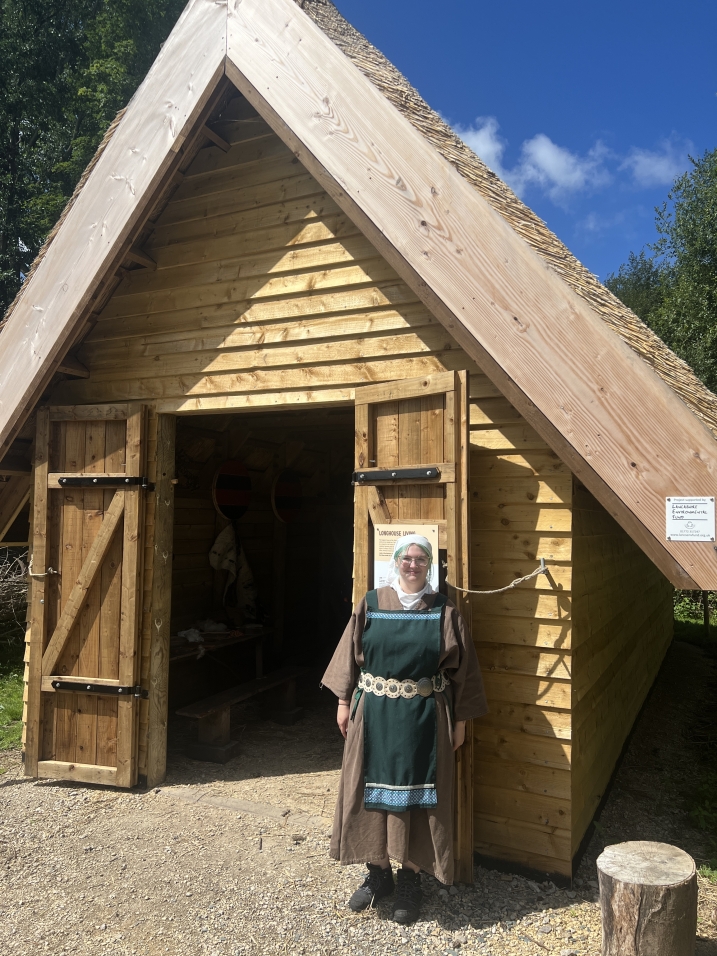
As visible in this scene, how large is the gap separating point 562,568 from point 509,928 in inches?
73.6

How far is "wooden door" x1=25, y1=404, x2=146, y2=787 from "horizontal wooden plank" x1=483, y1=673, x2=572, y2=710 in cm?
263

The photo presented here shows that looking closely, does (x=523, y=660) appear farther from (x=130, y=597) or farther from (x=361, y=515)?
(x=130, y=597)

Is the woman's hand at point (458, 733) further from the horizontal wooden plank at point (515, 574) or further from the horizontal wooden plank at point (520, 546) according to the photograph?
the horizontal wooden plank at point (520, 546)

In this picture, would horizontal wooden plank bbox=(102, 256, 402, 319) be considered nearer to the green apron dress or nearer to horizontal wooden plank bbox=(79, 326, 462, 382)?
horizontal wooden plank bbox=(79, 326, 462, 382)

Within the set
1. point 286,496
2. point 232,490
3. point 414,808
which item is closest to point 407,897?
point 414,808

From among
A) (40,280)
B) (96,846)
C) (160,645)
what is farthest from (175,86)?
(96,846)

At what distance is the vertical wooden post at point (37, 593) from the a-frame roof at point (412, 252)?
0.88 feet

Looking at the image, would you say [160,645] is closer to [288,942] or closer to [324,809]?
[324,809]

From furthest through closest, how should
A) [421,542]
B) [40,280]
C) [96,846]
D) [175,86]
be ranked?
[40,280], [175,86], [96,846], [421,542]

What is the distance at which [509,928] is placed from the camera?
351 cm

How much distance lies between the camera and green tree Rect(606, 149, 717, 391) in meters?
20.8

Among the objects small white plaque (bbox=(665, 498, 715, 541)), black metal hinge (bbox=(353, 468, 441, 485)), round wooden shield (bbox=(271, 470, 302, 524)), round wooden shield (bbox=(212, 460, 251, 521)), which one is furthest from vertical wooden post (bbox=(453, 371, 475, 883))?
round wooden shield (bbox=(271, 470, 302, 524))

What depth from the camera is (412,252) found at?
3.86 m

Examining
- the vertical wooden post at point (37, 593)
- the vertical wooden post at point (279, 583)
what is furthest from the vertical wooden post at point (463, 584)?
the vertical wooden post at point (279, 583)
